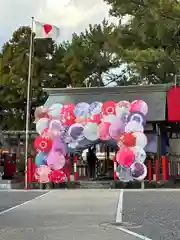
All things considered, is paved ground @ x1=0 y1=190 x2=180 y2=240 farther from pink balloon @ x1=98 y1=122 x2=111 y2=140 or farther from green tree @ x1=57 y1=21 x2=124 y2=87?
green tree @ x1=57 y1=21 x2=124 y2=87

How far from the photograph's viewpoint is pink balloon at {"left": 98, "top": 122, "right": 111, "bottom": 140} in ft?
84.4

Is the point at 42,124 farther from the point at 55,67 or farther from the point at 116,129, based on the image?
the point at 55,67

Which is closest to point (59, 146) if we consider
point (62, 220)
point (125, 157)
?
point (125, 157)

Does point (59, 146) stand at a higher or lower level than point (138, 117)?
lower

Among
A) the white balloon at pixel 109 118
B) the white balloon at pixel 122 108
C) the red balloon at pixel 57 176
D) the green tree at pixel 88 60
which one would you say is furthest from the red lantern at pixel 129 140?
the green tree at pixel 88 60

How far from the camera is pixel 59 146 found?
26.4 m

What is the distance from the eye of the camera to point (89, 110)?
26609 mm

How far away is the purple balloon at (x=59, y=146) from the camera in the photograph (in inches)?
1038

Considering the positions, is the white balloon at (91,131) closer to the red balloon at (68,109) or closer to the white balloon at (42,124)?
the red balloon at (68,109)

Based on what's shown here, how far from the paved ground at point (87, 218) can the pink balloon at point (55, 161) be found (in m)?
6.66

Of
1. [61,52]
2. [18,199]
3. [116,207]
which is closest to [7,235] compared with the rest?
[116,207]

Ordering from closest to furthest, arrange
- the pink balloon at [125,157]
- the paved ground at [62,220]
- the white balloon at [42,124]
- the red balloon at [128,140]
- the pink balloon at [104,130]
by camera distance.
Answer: the paved ground at [62,220] → the pink balloon at [125,157] → the red balloon at [128,140] → the pink balloon at [104,130] → the white balloon at [42,124]

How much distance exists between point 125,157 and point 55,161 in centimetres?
363

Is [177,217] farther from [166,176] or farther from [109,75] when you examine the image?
[109,75]
